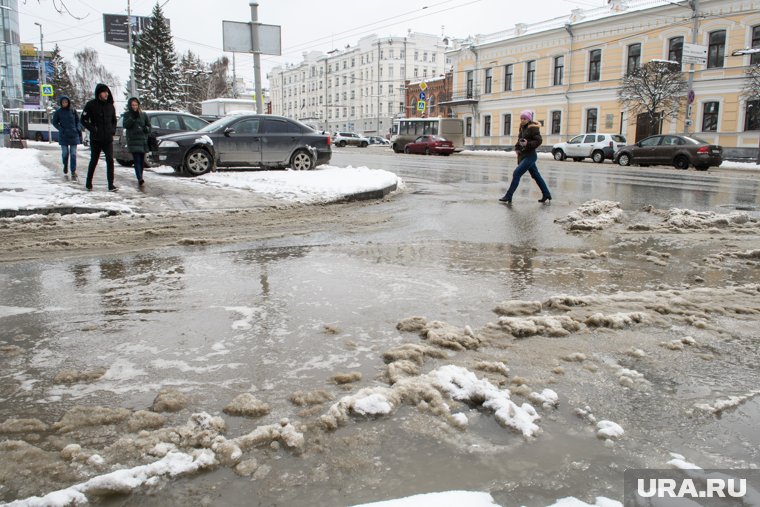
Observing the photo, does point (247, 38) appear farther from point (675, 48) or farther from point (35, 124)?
point (35, 124)

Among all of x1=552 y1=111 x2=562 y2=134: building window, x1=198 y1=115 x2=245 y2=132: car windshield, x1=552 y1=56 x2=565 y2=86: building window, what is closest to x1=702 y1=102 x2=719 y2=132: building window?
x1=552 y1=111 x2=562 y2=134: building window

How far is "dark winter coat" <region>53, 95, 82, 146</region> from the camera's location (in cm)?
1212

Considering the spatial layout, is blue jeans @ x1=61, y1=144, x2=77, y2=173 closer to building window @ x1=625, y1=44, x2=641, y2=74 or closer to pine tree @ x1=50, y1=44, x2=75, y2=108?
building window @ x1=625, y1=44, x2=641, y2=74

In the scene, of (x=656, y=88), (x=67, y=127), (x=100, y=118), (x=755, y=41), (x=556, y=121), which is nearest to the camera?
(x=100, y=118)

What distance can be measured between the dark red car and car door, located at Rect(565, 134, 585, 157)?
810cm

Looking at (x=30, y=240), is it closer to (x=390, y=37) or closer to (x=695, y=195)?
(x=695, y=195)

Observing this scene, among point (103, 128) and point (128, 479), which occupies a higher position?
point (103, 128)

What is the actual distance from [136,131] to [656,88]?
2947 cm

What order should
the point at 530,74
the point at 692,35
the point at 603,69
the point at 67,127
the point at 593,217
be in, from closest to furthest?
1. the point at 593,217
2. the point at 67,127
3. the point at 692,35
4. the point at 603,69
5. the point at 530,74

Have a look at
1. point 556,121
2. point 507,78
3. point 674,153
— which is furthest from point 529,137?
point 507,78

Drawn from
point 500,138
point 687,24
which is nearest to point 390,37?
point 500,138

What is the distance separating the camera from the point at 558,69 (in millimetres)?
43219

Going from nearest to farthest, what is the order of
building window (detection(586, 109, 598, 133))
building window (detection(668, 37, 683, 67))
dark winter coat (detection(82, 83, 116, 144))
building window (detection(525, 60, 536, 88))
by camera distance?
dark winter coat (detection(82, 83, 116, 144)) < building window (detection(668, 37, 683, 67)) < building window (detection(586, 109, 598, 133)) < building window (detection(525, 60, 536, 88))

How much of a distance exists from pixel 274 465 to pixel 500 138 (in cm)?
4872
